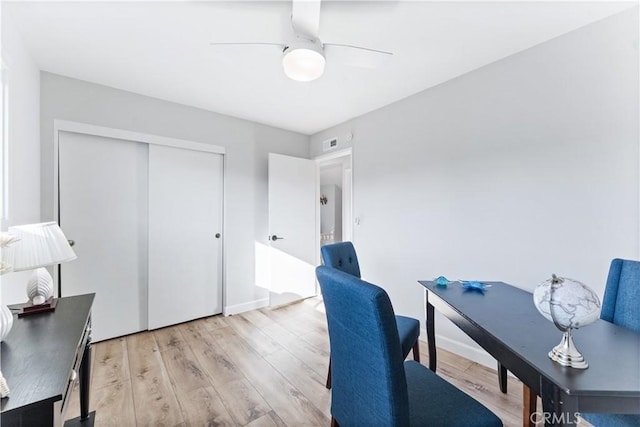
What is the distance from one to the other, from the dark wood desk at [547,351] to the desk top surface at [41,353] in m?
1.37

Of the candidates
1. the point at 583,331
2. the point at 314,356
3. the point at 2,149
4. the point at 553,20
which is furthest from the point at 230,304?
the point at 553,20

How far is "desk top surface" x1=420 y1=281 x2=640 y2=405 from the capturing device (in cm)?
72

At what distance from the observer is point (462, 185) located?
7.09 ft

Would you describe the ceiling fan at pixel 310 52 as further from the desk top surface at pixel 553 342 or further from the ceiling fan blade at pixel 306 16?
the desk top surface at pixel 553 342

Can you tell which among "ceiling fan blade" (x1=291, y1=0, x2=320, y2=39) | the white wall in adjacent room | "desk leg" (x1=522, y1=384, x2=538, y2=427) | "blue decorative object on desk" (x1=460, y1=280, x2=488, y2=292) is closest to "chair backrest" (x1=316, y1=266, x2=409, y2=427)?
"desk leg" (x1=522, y1=384, x2=538, y2=427)

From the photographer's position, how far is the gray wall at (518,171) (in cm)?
151

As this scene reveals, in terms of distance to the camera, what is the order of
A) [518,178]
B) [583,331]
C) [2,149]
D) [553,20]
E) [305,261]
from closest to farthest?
[583,331] → [2,149] → [553,20] → [518,178] → [305,261]

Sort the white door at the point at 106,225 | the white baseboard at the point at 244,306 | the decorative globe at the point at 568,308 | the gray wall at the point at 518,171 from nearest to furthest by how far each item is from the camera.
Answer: the decorative globe at the point at 568,308, the gray wall at the point at 518,171, the white door at the point at 106,225, the white baseboard at the point at 244,306

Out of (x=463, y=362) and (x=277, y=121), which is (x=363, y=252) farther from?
(x=277, y=121)

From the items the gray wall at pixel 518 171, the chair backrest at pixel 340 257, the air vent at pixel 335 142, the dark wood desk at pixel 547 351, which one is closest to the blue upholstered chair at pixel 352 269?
the chair backrest at pixel 340 257

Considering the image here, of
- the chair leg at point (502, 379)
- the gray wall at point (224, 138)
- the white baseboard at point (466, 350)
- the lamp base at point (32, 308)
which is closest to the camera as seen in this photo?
the lamp base at point (32, 308)

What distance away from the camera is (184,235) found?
2811 millimetres

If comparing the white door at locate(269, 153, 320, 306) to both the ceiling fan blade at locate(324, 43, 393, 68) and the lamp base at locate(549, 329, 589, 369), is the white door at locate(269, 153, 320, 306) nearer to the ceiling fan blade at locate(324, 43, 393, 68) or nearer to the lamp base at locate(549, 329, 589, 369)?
the ceiling fan blade at locate(324, 43, 393, 68)

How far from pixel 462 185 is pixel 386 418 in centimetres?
190
